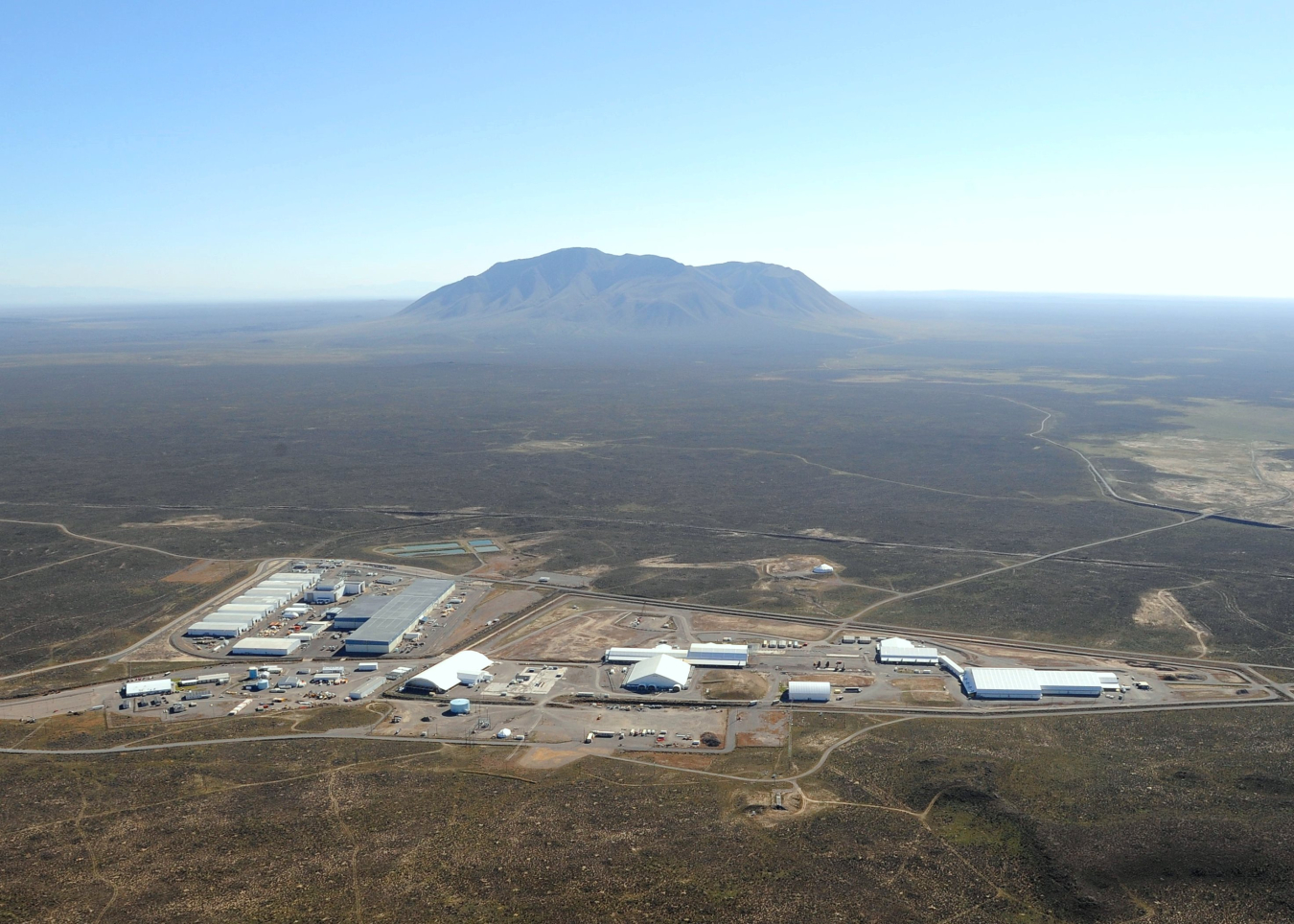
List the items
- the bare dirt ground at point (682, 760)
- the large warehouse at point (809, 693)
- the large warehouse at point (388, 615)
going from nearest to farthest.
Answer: the bare dirt ground at point (682, 760) < the large warehouse at point (809, 693) < the large warehouse at point (388, 615)

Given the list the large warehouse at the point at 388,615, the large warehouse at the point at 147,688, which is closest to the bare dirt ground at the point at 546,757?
the large warehouse at the point at 388,615

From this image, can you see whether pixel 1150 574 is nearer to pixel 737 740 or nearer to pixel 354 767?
pixel 737 740

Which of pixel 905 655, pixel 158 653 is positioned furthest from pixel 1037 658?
pixel 158 653

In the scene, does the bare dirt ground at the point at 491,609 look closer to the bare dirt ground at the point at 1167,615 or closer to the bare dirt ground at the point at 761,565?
the bare dirt ground at the point at 761,565

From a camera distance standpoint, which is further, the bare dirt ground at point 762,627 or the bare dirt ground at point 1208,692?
A: the bare dirt ground at point 762,627

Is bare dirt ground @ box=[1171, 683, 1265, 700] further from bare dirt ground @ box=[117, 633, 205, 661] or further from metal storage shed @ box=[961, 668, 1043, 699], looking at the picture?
bare dirt ground @ box=[117, 633, 205, 661]

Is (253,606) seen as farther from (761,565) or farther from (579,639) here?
(761,565)
